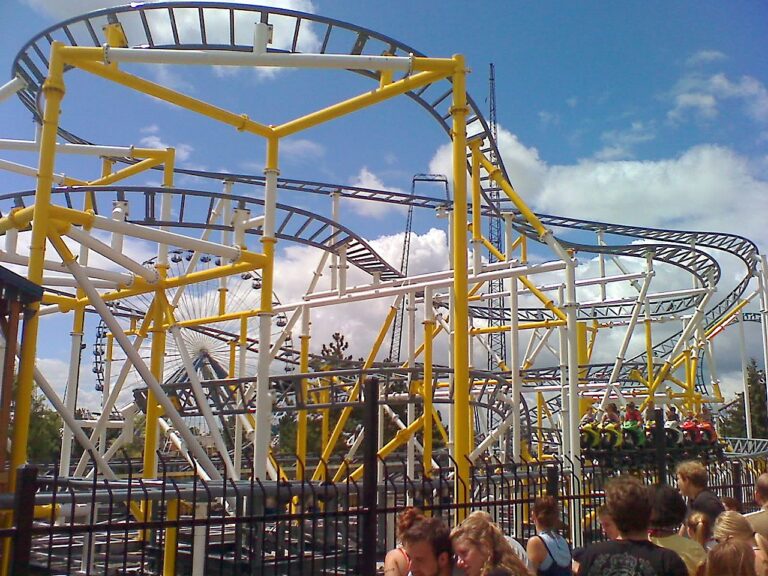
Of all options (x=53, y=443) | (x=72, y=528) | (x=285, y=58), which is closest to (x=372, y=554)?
(x=72, y=528)

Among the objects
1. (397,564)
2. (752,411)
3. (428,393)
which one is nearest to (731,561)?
(397,564)

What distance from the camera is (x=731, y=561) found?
3193mm

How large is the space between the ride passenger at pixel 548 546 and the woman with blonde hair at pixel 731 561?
3.94 ft

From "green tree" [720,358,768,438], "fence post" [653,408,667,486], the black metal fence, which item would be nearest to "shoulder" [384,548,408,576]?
the black metal fence

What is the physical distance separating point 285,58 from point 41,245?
3061mm

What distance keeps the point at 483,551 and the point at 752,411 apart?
149ft

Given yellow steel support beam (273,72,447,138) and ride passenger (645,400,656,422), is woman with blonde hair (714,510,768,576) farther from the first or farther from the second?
yellow steel support beam (273,72,447,138)

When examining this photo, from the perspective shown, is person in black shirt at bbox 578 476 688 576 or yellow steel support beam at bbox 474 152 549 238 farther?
yellow steel support beam at bbox 474 152 549 238

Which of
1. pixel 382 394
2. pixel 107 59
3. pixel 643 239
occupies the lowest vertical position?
pixel 382 394

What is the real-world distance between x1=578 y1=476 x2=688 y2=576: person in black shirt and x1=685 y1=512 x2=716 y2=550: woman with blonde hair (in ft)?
4.52

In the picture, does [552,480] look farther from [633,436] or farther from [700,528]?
[633,436]

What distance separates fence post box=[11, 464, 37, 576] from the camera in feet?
10.6

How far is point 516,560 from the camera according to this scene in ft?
11.1

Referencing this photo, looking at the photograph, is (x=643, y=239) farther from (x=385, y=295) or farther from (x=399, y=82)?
(x=399, y=82)
